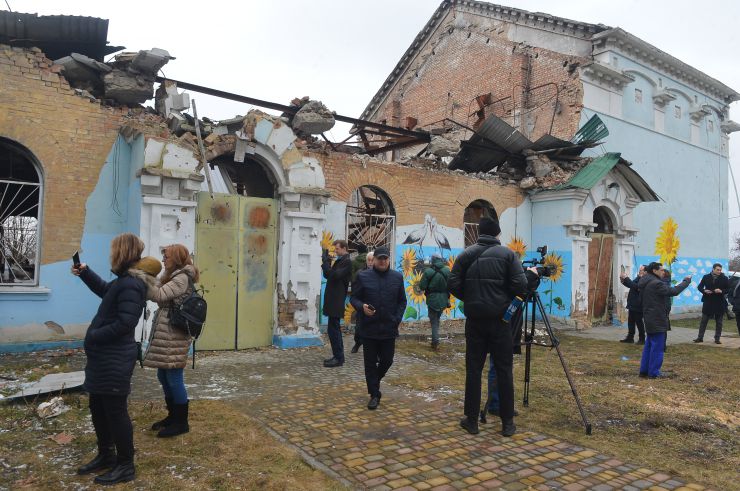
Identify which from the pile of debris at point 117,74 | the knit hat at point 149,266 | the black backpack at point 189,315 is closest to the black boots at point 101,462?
the black backpack at point 189,315

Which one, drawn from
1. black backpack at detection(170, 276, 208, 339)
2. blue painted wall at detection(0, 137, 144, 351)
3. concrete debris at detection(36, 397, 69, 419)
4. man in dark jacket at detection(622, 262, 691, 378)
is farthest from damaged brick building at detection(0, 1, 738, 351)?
man in dark jacket at detection(622, 262, 691, 378)

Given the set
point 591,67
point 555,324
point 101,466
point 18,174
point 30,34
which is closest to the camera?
point 101,466

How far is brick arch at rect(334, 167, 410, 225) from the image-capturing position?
36.0ft

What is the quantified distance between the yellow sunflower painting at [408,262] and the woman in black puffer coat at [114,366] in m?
8.32

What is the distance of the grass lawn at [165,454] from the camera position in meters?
3.77

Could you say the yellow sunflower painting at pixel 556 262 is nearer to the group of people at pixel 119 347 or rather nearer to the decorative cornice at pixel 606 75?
the decorative cornice at pixel 606 75

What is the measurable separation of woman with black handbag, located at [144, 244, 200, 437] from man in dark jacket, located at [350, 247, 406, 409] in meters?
1.94

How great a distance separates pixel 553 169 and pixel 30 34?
12.3 m

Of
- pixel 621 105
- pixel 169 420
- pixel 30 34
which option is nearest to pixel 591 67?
pixel 621 105

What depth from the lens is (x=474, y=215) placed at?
14.0m

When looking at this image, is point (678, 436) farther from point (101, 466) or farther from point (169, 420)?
point (101, 466)

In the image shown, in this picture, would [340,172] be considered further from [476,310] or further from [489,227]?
[476,310]

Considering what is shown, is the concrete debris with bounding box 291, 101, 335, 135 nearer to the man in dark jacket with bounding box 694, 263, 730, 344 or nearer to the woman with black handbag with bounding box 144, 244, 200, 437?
the woman with black handbag with bounding box 144, 244, 200, 437

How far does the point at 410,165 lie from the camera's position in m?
12.2
